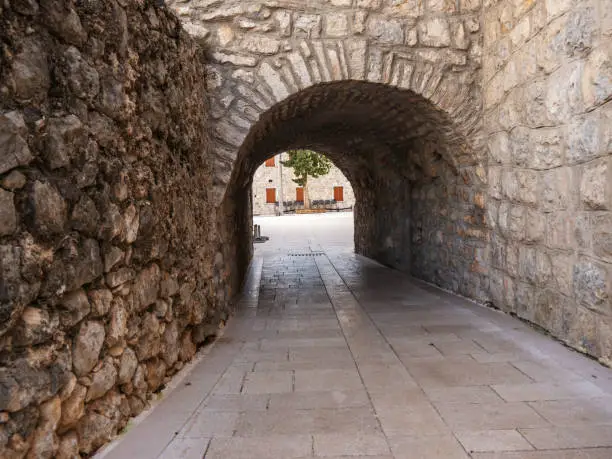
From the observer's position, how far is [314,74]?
12.4 feet

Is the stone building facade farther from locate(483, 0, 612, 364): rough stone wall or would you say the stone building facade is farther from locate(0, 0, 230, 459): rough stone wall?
locate(0, 0, 230, 459): rough stone wall

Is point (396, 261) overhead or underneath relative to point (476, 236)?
underneath

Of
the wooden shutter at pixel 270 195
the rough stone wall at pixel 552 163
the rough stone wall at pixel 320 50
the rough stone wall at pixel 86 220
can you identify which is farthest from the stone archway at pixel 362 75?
the wooden shutter at pixel 270 195

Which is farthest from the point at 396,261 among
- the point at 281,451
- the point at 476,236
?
the point at 281,451

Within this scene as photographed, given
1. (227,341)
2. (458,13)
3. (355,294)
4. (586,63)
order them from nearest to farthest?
(586,63), (227,341), (458,13), (355,294)

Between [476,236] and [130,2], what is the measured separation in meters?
3.43

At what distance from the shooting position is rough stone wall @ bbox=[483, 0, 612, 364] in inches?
102

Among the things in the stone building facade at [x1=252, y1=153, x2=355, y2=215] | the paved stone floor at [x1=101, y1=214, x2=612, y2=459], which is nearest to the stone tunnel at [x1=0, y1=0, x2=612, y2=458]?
the paved stone floor at [x1=101, y1=214, x2=612, y2=459]

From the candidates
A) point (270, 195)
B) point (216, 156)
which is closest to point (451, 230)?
point (216, 156)

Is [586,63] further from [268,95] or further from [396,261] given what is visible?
[396,261]

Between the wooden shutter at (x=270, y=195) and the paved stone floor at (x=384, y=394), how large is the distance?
2546 cm

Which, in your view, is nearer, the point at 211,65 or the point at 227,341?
the point at 227,341

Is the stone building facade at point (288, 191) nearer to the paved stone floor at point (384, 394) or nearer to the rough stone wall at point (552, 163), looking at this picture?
the rough stone wall at point (552, 163)

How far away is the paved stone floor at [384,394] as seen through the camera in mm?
1882
